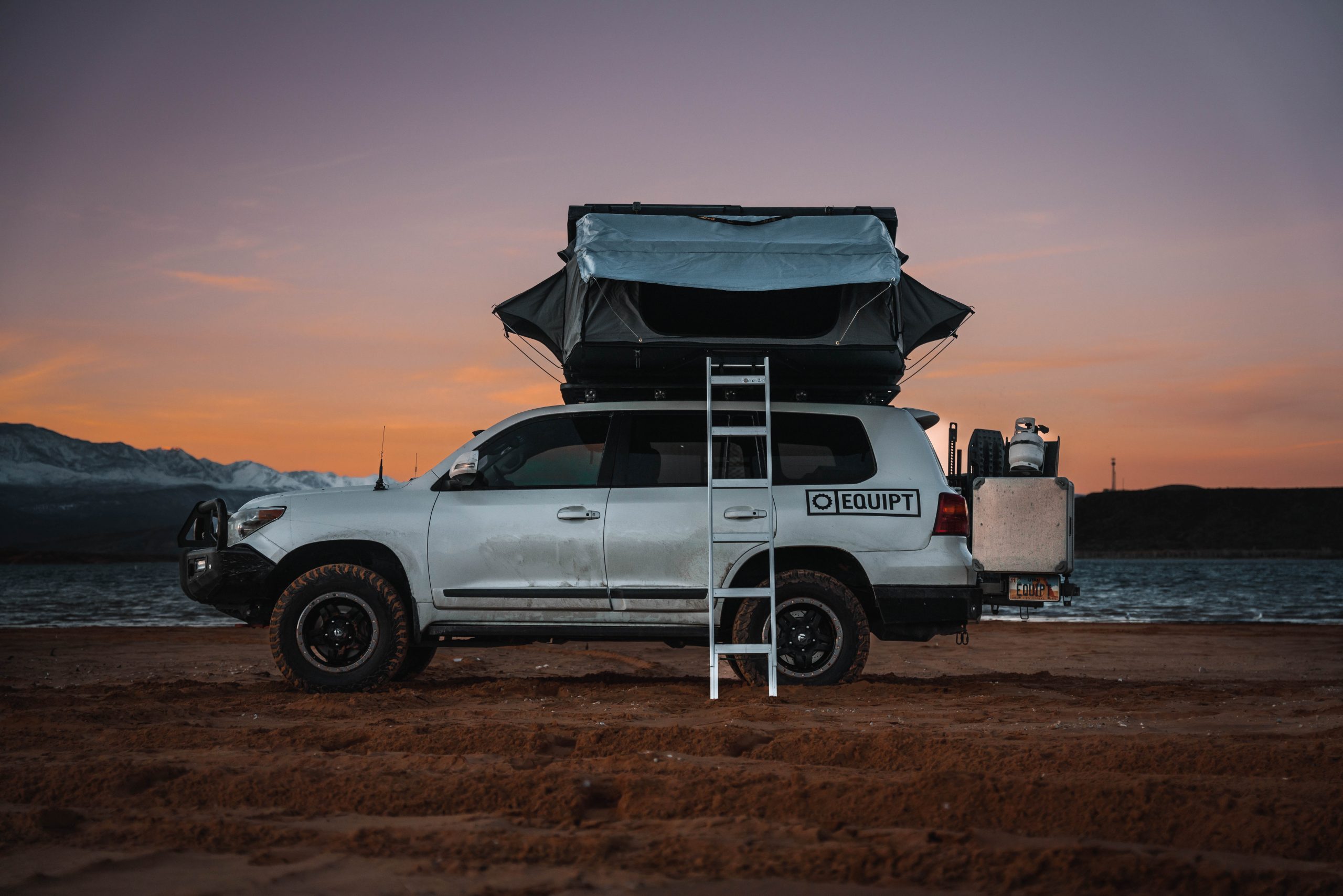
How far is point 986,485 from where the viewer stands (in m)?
7.42

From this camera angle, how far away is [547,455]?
6.90 meters

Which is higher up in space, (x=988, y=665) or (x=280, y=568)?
(x=280, y=568)

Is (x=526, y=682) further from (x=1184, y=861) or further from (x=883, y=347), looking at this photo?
(x=1184, y=861)

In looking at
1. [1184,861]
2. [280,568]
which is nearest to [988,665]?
[280,568]

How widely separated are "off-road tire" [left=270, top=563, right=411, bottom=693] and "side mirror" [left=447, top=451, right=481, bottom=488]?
804 millimetres

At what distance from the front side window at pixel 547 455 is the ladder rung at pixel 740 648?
1.35 meters

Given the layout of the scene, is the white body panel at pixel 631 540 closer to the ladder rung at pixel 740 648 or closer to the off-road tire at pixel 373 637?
the off-road tire at pixel 373 637

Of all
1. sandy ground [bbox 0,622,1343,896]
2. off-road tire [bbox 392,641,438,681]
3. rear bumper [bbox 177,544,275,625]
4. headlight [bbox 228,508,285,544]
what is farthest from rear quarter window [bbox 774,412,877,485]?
rear bumper [bbox 177,544,275,625]

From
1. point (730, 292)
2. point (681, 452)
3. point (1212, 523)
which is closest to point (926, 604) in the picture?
point (681, 452)

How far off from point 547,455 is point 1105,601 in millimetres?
28290

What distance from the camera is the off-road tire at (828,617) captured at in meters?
6.59

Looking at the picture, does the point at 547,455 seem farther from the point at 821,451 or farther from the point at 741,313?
the point at 741,313

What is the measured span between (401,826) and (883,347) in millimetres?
4396

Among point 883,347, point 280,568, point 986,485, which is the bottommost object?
point 280,568
